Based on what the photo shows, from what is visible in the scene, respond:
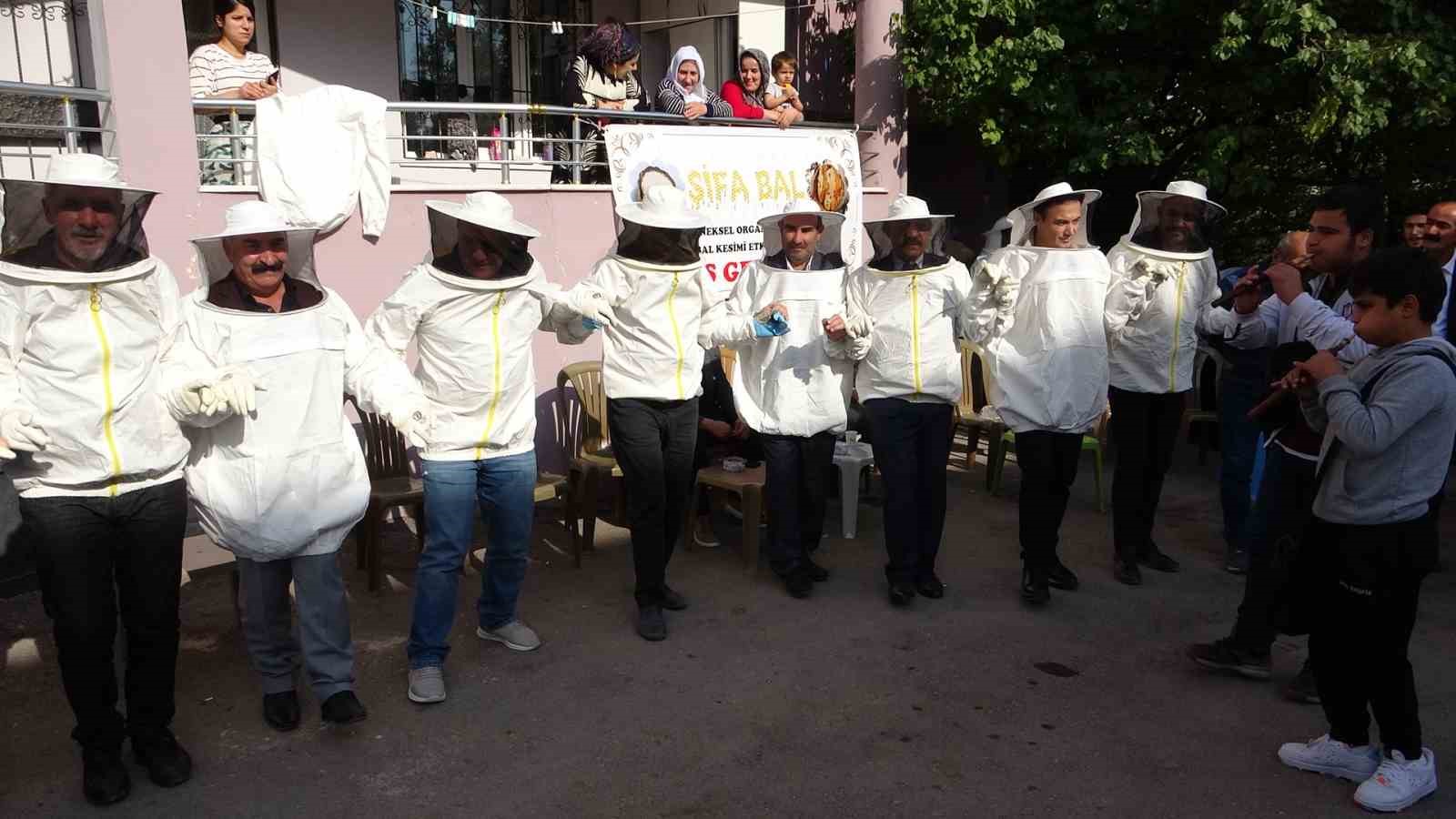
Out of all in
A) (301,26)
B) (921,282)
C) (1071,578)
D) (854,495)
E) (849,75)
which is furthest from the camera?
(849,75)

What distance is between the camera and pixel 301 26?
8305 millimetres

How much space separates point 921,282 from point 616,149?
258 cm

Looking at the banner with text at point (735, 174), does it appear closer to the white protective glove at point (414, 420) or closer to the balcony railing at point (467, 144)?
the balcony railing at point (467, 144)

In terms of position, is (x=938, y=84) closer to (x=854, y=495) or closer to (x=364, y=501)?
(x=854, y=495)

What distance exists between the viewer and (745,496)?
239 inches

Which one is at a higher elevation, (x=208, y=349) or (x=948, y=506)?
(x=208, y=349)

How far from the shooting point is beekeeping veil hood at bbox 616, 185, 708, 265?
4836mm

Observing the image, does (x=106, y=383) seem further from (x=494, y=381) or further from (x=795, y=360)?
(x=795, y=360)

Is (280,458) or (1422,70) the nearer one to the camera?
(280,458)

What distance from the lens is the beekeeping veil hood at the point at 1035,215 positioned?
5.26 m

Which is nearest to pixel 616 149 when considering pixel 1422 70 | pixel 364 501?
pixel 364 501

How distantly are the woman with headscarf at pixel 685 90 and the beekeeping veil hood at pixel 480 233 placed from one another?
393 cm

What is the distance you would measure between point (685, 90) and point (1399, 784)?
21.1 ft

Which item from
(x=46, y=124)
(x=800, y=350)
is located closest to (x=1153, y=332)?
(x=800, y=350)
